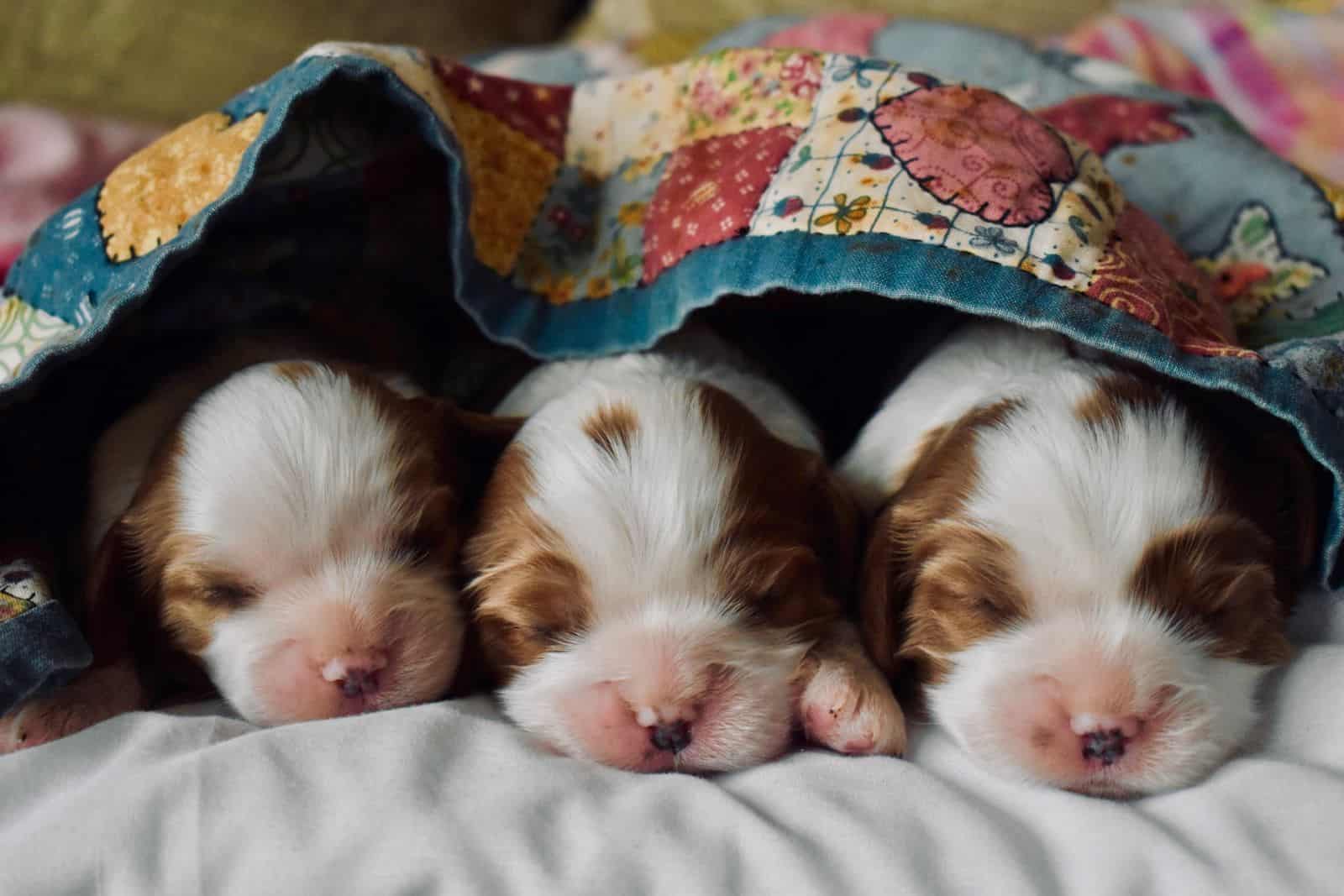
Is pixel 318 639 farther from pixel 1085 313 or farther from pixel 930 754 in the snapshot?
pixel 1085 313

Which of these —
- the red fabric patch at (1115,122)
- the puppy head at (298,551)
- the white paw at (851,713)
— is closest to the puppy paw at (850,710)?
the white paw at (851,713)

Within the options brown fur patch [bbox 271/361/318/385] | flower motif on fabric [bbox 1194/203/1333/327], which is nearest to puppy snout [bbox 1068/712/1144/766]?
flower motif on fabric [bbox 1194/203/1333/327]

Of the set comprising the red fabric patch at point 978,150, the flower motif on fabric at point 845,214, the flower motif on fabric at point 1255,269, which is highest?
the red fabric patch at point 978,150

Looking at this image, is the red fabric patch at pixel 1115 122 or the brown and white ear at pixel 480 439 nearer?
the brown and white ear at pixel 480 439

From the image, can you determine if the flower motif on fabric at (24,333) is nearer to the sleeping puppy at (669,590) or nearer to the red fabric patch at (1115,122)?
the sleeping puppy at (669,590)

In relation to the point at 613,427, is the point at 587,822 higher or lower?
lower

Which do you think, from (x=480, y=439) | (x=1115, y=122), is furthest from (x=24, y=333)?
(x=1115, y=122)

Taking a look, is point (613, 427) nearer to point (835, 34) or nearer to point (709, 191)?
point (709, 191)
